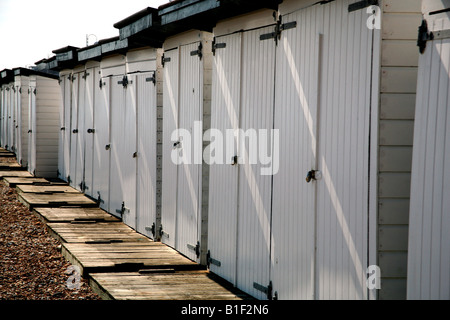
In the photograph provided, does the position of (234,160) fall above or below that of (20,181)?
above

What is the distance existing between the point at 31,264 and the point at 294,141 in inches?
160

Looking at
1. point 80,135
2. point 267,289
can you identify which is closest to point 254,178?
point 267,289

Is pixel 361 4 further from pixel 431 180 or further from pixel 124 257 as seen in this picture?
pixel 124 257

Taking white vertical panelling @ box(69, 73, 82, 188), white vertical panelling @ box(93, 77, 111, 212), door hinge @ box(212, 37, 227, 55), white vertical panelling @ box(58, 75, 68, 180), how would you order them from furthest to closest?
1. white vertical panelling @ box(58, 75, 68, 180)
2. white vertical panelling @ box(69, 73, 82, 188)
3. white vertical panelling @ box(93, 77, 111, 212)
4. door hinge @ box(212, 37, 227, 55)

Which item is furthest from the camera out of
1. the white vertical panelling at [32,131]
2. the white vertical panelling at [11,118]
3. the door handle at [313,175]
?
the white vertical panelling at [11,118]

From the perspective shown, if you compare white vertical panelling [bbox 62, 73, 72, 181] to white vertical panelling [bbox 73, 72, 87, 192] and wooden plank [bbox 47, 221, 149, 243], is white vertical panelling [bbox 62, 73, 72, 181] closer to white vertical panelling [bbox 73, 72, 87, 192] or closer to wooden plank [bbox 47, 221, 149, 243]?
white vertical panelling [bbox 73, 72, 87, 192]

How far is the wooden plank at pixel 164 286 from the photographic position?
5383mm

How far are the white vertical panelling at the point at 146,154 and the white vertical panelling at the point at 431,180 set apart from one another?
210 inches

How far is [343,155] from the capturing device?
4113mm

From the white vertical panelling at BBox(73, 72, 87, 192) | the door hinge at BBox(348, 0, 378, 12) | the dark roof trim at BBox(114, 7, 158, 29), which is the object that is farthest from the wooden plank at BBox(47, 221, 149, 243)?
the door hinge at BBox(348, 0, 378, 12)

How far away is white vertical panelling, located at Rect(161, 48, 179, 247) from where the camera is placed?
7.68 meters

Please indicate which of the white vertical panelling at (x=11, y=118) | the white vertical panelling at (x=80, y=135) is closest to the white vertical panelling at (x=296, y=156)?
the white vertical panelling at (x=80, y=135)

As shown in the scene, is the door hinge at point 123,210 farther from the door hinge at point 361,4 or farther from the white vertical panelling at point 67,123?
the door hinge at point 361,4
